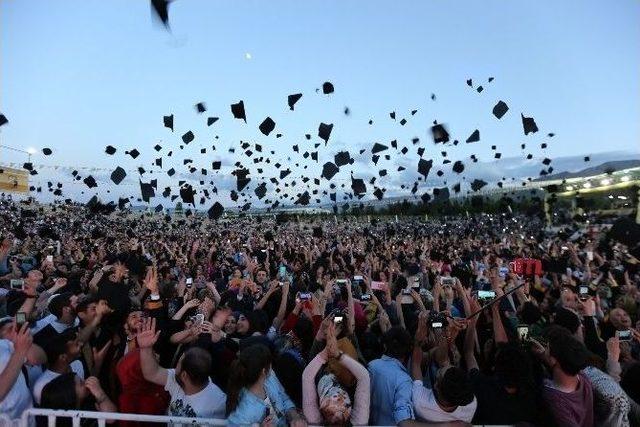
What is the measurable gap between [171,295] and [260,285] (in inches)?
68.3

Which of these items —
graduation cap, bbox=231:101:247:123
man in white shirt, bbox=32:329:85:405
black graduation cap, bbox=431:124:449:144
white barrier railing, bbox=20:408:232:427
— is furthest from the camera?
black graduation cap, bbox=431:124:449:144

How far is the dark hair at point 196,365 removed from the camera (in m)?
2.51

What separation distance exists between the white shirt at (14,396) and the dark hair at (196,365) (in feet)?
3.22

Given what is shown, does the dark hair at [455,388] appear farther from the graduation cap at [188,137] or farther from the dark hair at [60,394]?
the graduation cap at [188,137]

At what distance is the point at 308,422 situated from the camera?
8.14 feet

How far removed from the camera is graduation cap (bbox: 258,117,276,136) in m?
9.95

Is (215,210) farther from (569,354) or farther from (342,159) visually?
(569,354)

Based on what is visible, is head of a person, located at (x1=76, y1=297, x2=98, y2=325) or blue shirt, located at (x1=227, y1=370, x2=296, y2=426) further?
head of a person, located at (x1=76, y1=297, x2=98, y2=325)

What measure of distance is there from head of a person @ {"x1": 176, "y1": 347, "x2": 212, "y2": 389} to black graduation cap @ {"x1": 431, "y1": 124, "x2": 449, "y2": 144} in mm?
9566

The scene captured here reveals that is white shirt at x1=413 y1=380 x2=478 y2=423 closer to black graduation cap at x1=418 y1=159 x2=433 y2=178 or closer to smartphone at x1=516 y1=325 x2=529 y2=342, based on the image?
smartphone at x1=516 y1=325 x2=529 y2=342

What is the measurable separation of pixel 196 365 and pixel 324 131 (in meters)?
8.62

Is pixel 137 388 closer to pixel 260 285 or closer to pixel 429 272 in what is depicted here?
pixel 260 285

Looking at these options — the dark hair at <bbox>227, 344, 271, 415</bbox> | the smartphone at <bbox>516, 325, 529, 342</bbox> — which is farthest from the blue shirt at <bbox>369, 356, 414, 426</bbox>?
the smartphone at <bbox>516, 325, 529, 342</bbox>

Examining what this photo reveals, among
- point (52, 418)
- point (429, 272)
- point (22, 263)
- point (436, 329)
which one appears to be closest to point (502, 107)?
point (429, 272)
